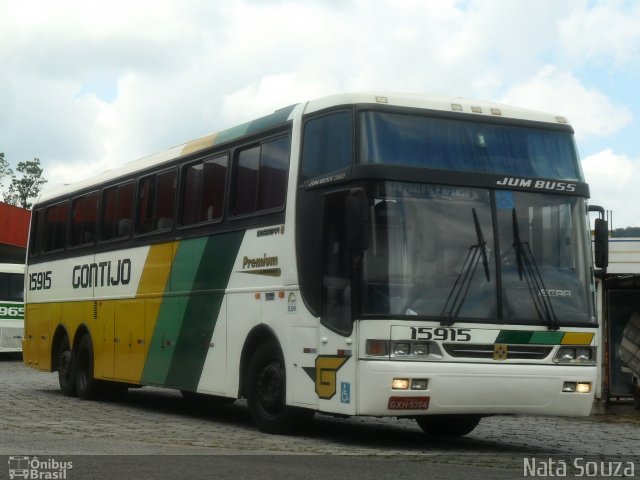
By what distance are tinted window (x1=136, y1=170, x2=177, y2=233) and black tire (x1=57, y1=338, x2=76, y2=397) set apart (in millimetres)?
3939

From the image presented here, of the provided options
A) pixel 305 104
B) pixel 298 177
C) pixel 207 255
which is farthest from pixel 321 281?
pixel 207 255

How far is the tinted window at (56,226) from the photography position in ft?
72.8

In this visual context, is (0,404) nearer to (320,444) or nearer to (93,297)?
(93,297)

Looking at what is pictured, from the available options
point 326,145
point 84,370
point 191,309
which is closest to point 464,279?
point 326,145

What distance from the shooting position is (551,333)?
1281cm

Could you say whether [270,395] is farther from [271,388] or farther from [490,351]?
[490,351]

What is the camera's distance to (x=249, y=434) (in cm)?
1413

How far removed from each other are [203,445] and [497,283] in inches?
131

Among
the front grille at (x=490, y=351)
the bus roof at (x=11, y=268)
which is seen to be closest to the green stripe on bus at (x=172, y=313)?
the front grille at (x=490, y=351)

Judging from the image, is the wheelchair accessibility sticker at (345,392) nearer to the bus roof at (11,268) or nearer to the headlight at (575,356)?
the headlight at (575,356)

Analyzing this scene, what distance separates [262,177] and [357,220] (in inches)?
108

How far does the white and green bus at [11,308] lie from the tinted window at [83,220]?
714 inches

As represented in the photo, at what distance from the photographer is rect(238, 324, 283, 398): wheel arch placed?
14383 mm

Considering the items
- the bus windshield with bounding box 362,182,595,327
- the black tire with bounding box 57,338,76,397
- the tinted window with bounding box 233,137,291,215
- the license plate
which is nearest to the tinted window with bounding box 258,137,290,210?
the tinted window with bounding box 233,137,291,215
